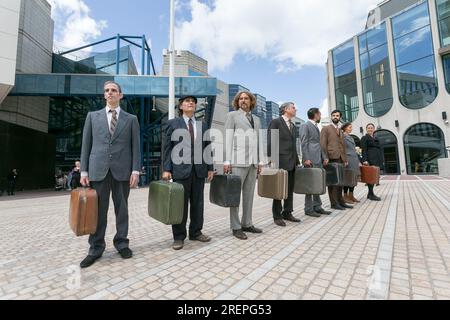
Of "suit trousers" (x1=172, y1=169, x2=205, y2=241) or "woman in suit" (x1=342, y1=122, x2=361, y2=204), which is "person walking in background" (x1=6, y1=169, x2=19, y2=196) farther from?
"woman in suit" (x1=342, y1=122, x2=361, y2=204)

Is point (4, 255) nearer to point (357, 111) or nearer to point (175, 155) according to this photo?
point (175, 155)

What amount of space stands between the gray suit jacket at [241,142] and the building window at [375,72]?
24.7 meters

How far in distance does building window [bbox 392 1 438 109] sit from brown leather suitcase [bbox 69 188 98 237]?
2648cm

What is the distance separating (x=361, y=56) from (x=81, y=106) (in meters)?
29.8

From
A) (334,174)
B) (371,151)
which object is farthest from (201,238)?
(371,151)

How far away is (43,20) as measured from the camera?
23.0 m

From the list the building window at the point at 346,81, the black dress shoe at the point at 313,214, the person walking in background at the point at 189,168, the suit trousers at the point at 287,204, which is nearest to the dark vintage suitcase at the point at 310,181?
the suit trousers at the point at 287,204

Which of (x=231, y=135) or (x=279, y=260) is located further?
(x=231, y=135)

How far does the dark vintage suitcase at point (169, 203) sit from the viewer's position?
10.2 ft

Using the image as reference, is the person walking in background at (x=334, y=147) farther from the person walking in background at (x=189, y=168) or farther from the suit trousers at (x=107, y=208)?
the suit trousers at (x=107, y=208)

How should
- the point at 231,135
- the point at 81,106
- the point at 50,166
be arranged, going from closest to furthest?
the point at 231,135
the point at 50,166
the point at 81,106

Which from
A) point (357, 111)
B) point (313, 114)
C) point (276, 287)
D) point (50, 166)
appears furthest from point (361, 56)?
point (50, 166)

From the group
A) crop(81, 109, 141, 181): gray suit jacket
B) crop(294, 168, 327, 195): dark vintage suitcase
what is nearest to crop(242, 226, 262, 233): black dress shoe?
crop(294, 168, 327, 195): dark vintage suitcase
